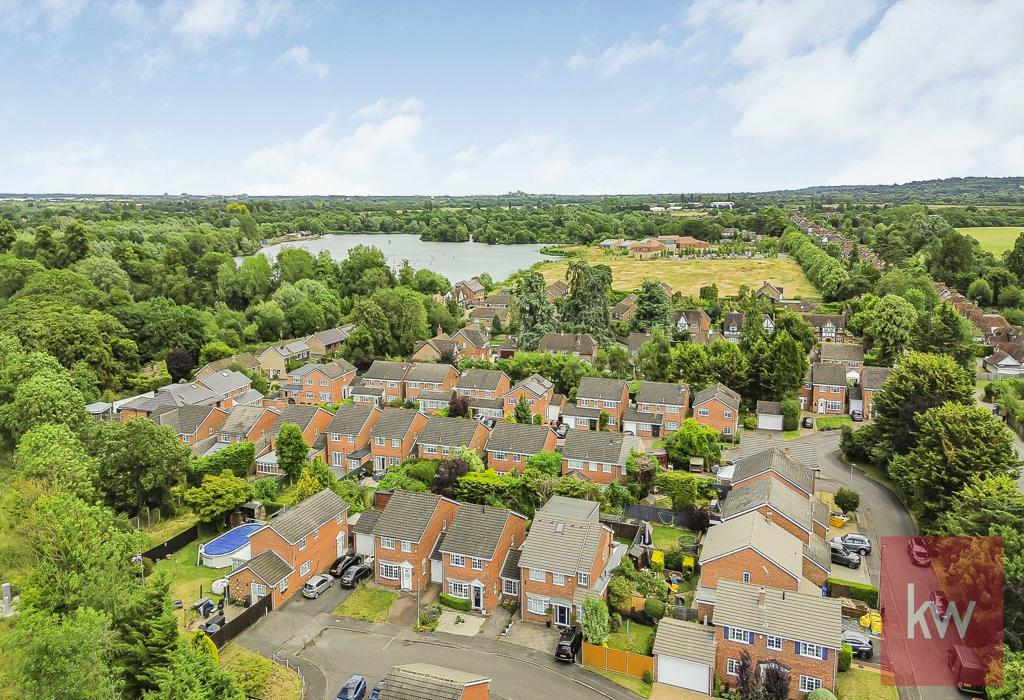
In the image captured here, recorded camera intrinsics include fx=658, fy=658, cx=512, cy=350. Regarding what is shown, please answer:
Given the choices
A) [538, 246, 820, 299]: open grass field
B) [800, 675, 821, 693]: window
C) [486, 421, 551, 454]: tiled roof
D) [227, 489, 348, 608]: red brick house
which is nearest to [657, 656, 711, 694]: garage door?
[800, 675, 821, 693]: window

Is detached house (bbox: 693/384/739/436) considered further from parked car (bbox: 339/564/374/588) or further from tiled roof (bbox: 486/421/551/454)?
parked car (bbox: 339/564/374/588)

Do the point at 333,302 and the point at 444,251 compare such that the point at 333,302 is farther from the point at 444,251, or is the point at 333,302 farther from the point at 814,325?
the point at 444,251

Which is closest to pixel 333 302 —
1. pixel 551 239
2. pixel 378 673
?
pixel 378 673

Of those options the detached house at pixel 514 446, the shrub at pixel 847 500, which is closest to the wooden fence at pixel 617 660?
the detached house at pixel 514 446

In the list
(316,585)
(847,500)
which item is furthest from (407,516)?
(847,500)

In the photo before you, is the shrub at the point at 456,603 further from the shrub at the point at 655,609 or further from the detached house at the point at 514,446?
the detached house at the point at 514,446
